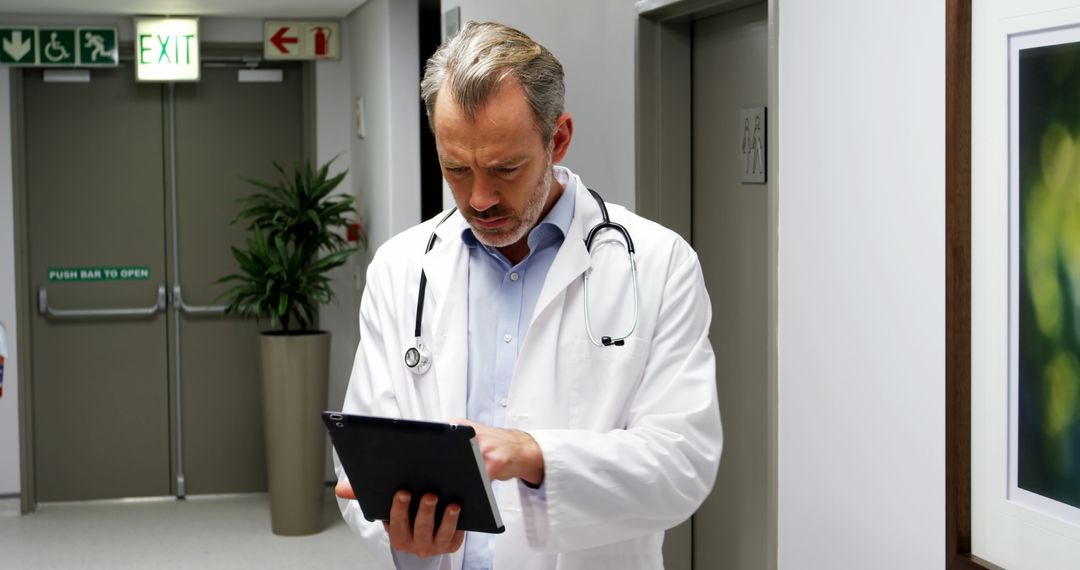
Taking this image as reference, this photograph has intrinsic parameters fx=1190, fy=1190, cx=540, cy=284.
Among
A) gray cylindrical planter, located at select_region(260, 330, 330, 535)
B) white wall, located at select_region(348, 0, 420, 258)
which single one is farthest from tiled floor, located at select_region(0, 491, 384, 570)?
white wall, located at select_region(348, 0, 420, 258)

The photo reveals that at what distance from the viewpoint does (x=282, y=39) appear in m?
6.08

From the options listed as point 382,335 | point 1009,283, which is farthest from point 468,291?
point 1009,283

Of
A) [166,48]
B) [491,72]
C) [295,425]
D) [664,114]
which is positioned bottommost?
[295,425]

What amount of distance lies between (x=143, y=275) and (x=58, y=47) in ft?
4.07

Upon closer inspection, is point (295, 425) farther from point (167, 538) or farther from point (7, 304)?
point (7, 304)

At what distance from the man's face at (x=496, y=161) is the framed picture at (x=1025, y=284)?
627 mm

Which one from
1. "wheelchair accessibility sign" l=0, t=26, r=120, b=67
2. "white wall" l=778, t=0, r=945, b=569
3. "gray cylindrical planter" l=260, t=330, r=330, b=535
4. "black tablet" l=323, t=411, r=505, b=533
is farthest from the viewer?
"wheelchair accessibility sign" l=0, t=26, r=120, b=67

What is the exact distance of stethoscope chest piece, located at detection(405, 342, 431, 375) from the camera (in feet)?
5.66

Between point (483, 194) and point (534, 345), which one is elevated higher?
point (483, 194)

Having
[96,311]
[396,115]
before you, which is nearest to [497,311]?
[396,115]

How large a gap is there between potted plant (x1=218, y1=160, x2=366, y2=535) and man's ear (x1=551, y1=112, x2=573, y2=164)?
3.95 meters

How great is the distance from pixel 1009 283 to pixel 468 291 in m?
0.77

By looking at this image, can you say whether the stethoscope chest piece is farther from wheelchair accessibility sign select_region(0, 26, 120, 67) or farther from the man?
wheelchair accessibility sign select_region(0, 26, 120, 67)

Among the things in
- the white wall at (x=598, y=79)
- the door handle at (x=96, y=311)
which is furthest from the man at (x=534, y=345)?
the door handle at (x=96, y=311)
